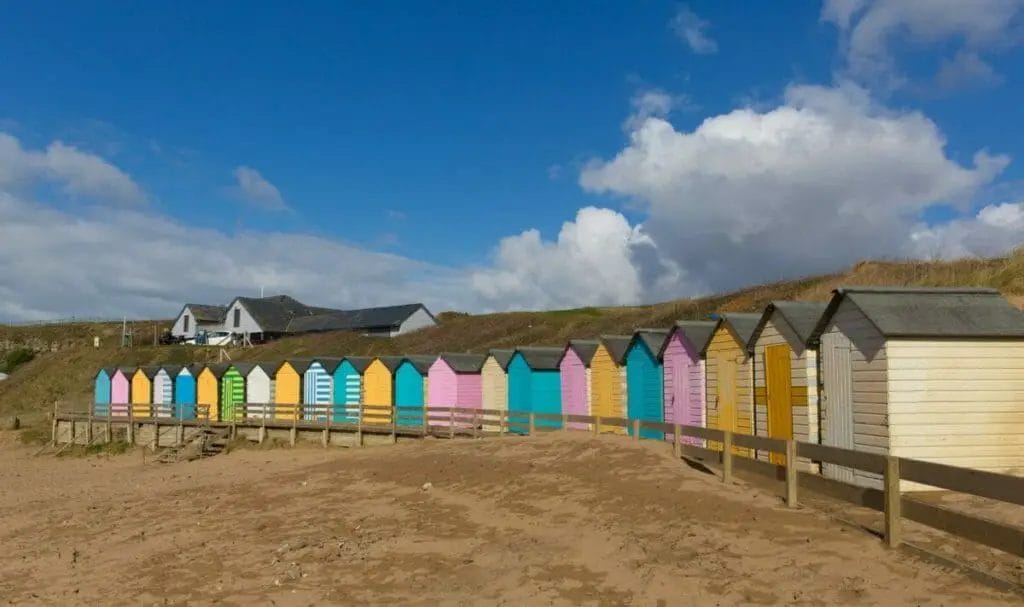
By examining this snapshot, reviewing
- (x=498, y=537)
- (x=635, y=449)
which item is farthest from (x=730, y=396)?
(x=498, y=537)

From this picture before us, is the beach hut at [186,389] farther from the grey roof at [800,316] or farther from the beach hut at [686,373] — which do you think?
the grey roof at [800,316]

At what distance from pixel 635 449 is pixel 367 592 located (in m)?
7.25

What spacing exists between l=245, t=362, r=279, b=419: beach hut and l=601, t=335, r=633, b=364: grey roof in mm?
20196

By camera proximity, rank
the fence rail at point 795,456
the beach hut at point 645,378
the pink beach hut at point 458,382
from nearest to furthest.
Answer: the fence rail at point 795,456, the beach hut at point 645,378, the pink beach hut at point 458,382

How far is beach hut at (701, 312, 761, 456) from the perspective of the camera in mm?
17188

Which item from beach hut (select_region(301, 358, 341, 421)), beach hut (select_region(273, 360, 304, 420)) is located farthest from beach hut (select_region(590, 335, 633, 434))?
beach hut (select_region(273, 360, 304, 420))

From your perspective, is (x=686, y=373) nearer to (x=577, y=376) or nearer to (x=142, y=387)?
(x=577, y=376)

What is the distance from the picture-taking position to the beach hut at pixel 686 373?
18984 mm

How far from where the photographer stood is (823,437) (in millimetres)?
14609

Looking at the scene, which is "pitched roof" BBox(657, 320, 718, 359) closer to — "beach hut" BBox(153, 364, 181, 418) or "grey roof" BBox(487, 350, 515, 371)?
"grey roof" BBox(487, 350, 515, 371)

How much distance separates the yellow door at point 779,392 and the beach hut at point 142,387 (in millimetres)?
38353

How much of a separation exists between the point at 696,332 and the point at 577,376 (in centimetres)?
634

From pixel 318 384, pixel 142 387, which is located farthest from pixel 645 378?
pixel 142 387

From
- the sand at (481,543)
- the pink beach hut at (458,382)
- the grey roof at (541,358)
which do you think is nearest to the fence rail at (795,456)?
the sand at (481,543)
